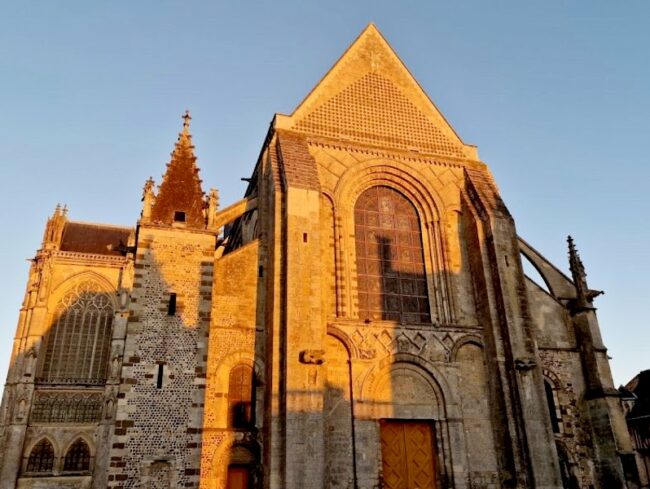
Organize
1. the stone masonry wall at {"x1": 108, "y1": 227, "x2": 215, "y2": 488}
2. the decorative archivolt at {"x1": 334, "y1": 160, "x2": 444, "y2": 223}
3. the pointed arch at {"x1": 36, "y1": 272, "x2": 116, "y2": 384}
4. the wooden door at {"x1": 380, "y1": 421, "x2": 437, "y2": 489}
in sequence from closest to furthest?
the stone masonry wall at {"x1": 108, "y1": 227, "x2": 215, "y2": 488} < the wooden door at {"x1": 380, "y1": 421, "x2": 437, "y2": 489} < the decorative archivolt at {"x1": 334, "y1": 160, "x2": 444, "y2": 223} < the pointed arch at {"x1": 36, "y1": 272, "x2": 116, "y2": 384}

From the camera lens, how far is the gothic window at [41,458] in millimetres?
23875

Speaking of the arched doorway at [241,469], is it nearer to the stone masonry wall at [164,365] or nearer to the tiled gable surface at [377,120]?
the stone masonry wall at [164,365]

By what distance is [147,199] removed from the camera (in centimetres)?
1516

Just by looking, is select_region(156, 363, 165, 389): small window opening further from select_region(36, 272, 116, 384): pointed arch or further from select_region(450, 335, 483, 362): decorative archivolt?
select_region(36, 272, 116, 384): pointed arch

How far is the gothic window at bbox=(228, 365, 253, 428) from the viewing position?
13.0 m

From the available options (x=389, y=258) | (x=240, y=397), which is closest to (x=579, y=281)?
(x=389, y=258)

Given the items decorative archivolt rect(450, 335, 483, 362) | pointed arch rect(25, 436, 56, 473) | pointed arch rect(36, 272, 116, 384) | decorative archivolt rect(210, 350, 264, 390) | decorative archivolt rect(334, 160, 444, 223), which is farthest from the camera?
pointed arch rect(36, 272, 116, 384)

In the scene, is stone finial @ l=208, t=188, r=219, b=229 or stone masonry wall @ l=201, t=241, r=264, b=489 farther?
stone finial @ l=208, t=188, r=219, b=229

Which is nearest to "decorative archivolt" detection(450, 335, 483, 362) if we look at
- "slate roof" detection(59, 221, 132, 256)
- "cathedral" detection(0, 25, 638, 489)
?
"cathedral" detection(0, 25, 638, 489)

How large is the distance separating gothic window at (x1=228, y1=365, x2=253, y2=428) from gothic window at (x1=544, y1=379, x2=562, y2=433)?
861 cm

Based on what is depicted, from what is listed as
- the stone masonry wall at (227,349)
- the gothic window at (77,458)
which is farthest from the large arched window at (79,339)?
the stone masonry wall at (227,349)

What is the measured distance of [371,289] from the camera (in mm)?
15156

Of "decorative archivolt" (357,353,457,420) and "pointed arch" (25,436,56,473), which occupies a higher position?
"decorative archivolt" (357,353,457,420)

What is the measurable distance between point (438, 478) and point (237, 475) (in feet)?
17.0
